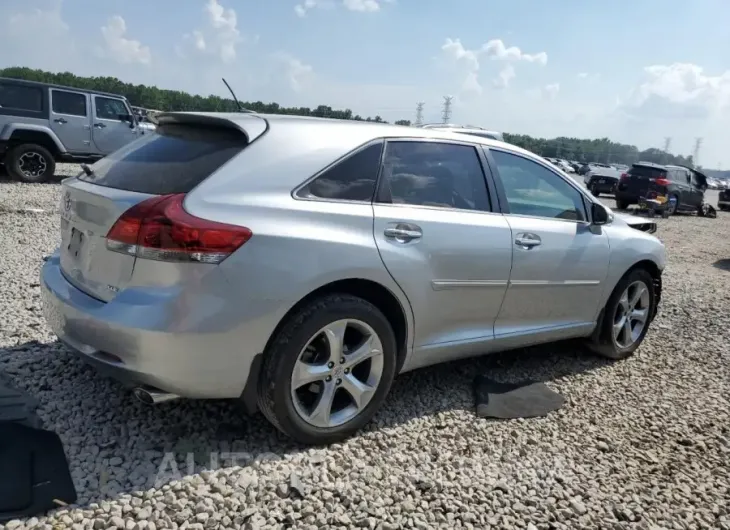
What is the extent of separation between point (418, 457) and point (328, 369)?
66cm

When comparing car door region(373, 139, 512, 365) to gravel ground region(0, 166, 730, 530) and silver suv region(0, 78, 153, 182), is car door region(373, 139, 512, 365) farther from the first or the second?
silver suv region(0, 78, 153, 182)

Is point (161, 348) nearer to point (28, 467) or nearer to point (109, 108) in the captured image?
point (28, 467)

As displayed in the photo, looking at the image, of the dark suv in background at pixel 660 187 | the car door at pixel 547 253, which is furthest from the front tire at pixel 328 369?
the dark suv in background at pixel 660 187

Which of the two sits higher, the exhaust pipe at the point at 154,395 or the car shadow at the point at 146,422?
the exhaust pipe at the point at 154,395

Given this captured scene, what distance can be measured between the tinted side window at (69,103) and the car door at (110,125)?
12.0 inches

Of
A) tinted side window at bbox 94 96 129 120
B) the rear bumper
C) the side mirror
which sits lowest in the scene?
the rear bumper

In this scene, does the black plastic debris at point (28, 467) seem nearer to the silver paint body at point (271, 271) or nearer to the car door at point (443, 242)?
the silver paint body at point (271, 271)

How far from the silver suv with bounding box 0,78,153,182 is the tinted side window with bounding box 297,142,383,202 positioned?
35.5 ft

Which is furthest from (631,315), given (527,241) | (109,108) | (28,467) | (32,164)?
(109,108)

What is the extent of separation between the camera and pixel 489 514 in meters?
2.75

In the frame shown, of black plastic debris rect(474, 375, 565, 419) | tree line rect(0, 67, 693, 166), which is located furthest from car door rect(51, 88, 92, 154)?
tree line rect(0, 67, 693, 166)

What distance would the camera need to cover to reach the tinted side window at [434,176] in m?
3.37

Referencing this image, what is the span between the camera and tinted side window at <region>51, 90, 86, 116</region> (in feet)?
43.3

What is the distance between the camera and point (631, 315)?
494cm
